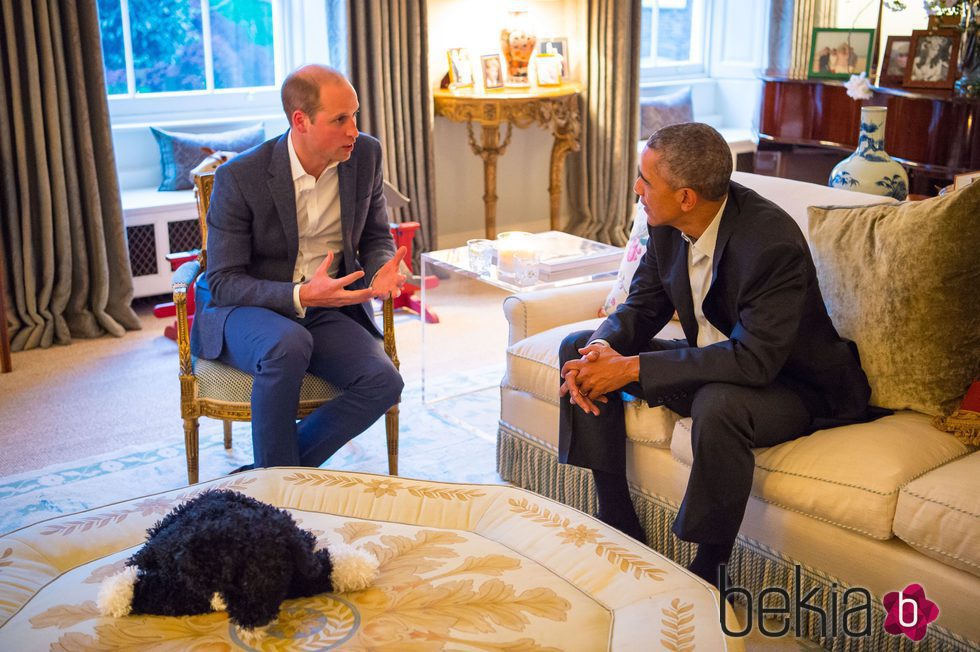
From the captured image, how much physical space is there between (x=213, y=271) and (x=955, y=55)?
3.54 metres

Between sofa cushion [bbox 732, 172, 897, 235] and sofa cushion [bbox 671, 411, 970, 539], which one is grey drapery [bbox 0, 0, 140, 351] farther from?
sofa cushion [bbox 671, 411, 970, 539]

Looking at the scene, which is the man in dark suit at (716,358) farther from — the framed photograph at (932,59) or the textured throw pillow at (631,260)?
the framed photograph at (932,59)

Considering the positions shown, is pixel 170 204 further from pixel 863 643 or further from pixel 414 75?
pixel 863 643

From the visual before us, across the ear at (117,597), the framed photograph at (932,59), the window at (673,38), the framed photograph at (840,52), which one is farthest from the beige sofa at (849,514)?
the window at (673,38)

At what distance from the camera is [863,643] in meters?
2.09

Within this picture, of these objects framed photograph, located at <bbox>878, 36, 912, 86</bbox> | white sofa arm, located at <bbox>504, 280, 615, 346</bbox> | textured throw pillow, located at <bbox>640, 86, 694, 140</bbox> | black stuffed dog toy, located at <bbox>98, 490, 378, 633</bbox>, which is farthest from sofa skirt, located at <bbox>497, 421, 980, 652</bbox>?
textured throw pillow, located at <bbox>640, 86, 694, 140</bbox>

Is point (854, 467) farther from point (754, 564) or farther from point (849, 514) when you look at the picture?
point (754, 564)

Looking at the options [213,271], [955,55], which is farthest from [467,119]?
[213,271]

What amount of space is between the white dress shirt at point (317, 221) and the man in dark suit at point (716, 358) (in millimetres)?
849

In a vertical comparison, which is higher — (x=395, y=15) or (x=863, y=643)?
(x=395, y=15)

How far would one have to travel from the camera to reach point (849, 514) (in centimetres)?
203

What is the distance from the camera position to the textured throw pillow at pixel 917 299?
2.23m

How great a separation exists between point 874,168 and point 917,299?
894 mm

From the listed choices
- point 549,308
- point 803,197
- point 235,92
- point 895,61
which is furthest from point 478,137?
point 803,197
